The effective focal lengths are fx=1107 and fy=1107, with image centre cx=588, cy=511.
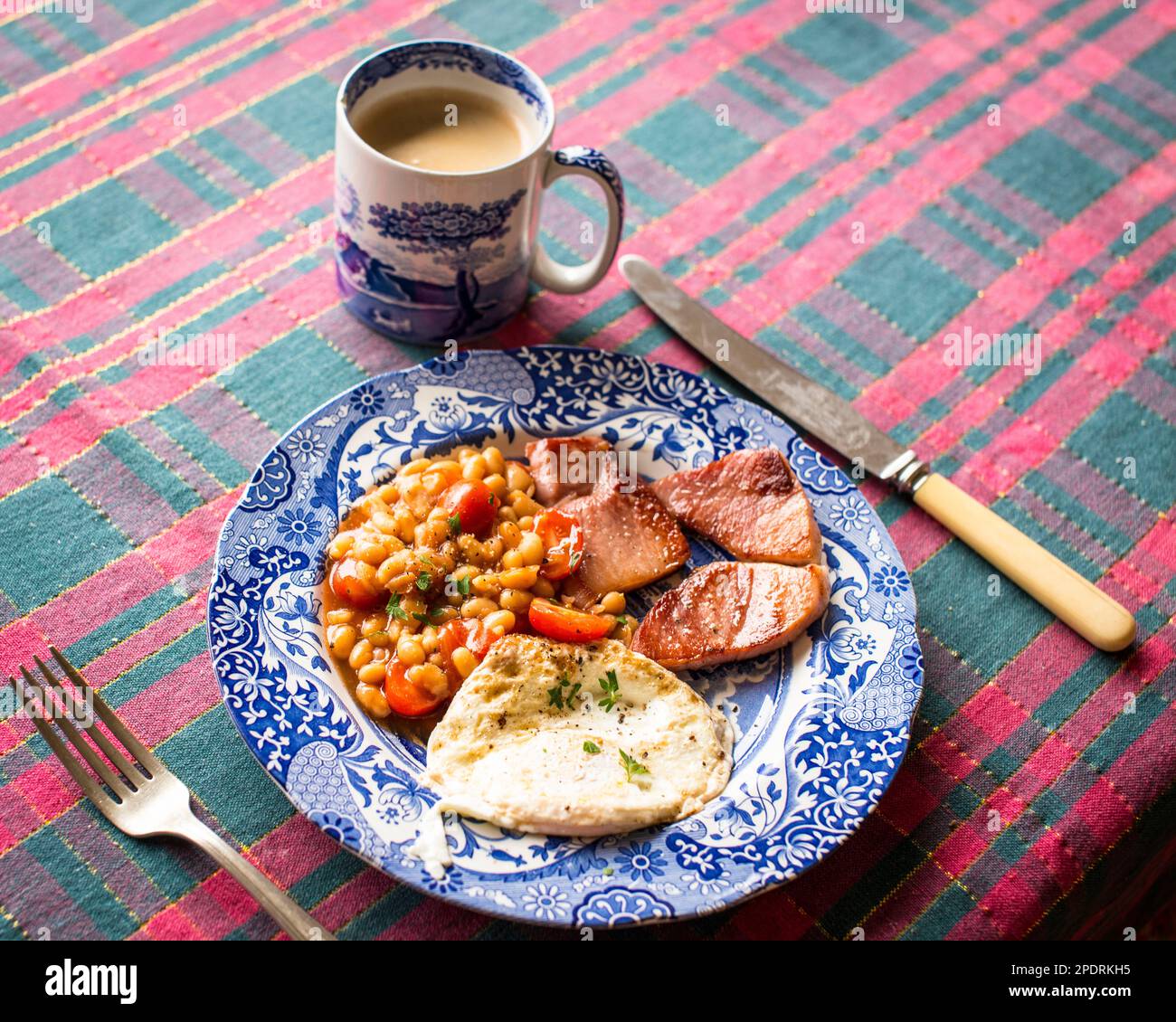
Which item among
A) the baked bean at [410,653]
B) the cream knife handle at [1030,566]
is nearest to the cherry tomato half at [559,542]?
the baked bean at [410,653]

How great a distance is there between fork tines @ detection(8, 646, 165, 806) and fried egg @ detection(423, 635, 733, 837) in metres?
0.59

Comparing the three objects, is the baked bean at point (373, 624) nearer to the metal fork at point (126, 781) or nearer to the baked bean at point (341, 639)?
the baked bean at point (341, 639)

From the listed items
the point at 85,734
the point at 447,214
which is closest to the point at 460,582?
the point at 85,734

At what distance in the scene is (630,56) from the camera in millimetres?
3863

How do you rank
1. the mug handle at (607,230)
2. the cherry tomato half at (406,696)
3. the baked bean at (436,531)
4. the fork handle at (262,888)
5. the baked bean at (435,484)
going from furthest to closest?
1. the mug handle at (607,230)
2. the baked bean at (435,484)
3. the baked bean at (436,531)
4. the cherry tomato half at (406,696)
5. the fork handle at (262,888)

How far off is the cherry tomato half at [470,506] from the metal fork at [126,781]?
80 centimetres

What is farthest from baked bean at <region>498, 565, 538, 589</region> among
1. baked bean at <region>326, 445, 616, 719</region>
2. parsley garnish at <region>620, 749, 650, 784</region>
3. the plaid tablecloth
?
the plaid tablecloth

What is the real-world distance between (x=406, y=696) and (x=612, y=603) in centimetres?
51

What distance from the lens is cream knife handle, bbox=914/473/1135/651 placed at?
102 inches

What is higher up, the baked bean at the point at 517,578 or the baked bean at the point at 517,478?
the baked bean at the point at 517,478

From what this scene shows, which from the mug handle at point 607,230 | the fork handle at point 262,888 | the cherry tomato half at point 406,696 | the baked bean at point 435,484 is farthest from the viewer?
the mug handle at point 607,230

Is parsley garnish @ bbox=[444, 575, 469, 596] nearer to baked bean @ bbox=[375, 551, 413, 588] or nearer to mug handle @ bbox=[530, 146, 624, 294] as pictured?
baked bean @ bbox=[375, 551, 413, 588]

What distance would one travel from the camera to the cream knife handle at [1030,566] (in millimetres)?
2600
